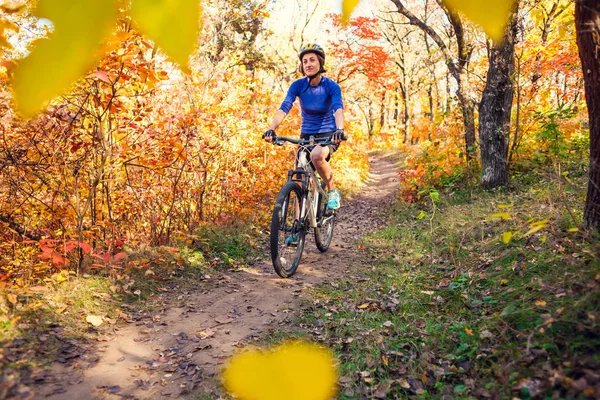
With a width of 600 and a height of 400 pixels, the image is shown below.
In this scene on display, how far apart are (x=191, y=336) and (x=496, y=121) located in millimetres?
5991

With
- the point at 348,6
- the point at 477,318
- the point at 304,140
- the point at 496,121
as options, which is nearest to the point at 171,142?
the point at 304,140

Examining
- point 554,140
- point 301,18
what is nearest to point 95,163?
point 554,140

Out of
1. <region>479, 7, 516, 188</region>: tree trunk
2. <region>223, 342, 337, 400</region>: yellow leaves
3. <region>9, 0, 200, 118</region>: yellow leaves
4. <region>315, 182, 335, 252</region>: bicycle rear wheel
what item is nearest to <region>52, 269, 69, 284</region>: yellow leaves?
<region>223, 342, 337, 400</region>: yellow leaves

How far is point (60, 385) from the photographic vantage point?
2.27 metres

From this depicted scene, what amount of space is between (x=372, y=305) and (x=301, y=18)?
443 inches

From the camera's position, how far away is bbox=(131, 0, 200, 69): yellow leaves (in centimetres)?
73

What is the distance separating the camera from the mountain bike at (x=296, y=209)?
416 cm

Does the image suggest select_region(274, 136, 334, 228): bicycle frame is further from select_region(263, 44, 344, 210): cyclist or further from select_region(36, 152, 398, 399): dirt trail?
select_region(36, 152, 398, 399): dirt trail

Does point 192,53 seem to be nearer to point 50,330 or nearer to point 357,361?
point 357,361

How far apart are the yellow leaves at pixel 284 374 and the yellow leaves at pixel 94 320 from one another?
1210mm

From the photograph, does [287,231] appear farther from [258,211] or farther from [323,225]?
[258,211]

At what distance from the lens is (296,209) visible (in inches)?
178

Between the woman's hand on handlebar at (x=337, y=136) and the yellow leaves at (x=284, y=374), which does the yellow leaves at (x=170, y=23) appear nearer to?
the yellow leaves at (x=284, y=374)

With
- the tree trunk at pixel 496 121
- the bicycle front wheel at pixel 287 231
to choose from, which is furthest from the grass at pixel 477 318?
the tree trunk at pixel 496 121
